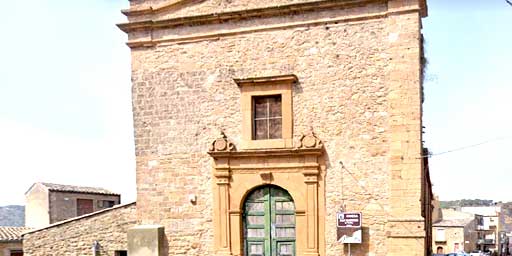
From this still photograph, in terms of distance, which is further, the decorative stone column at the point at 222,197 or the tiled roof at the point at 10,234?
the tiled roof at the point at 10,234

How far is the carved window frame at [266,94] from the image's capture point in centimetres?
1161

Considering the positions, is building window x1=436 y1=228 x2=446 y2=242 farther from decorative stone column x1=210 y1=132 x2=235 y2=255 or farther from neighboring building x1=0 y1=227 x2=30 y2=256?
decorative stone column x1=210 y1=132 x2=235 y2=255

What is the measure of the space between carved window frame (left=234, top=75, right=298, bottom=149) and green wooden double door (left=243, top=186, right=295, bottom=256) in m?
1.04

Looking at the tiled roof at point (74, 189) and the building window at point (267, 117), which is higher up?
the building window at point (267, 117)

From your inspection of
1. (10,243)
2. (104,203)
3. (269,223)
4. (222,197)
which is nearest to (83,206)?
(104,203)

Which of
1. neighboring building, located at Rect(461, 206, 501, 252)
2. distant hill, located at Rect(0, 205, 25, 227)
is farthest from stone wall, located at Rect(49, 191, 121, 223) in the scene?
neighboring building, located at Rect(461, 206, 501, 252)

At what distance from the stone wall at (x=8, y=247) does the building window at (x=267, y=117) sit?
14.6 meters

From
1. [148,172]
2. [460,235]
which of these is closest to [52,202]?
[148,172]

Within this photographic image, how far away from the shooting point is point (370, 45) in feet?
36.5

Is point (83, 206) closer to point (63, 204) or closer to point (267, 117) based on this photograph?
point (63, 204)

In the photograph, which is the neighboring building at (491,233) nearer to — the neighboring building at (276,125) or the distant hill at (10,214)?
the distant hill at (10,214)

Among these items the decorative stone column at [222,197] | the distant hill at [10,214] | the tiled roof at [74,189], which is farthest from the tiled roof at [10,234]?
the distant hill at [10,214]

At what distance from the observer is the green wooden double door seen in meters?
11.6

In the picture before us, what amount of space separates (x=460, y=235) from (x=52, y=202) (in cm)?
3285
